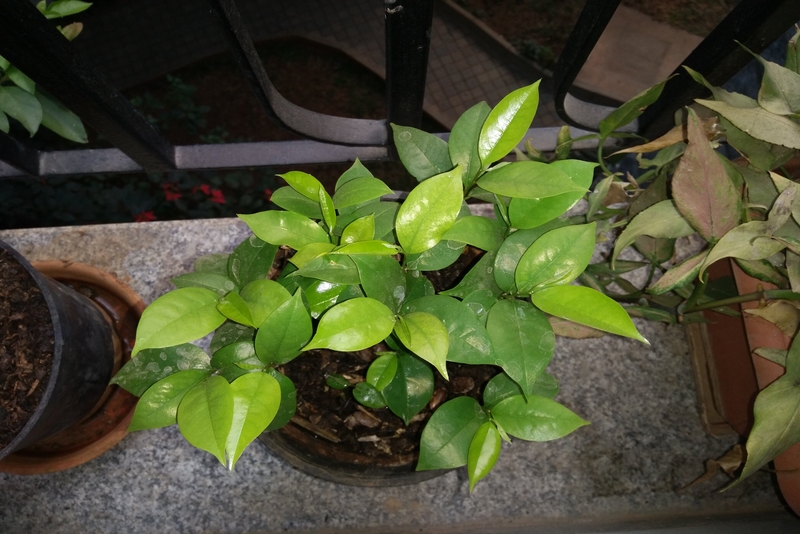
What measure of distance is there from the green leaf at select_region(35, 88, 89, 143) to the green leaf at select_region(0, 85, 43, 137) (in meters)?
0.09

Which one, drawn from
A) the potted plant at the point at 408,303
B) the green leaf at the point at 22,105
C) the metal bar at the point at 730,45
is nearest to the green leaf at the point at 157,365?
the potted plant at the point at 408,303

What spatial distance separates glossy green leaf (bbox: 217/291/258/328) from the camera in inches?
21.9

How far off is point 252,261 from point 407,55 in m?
0.31

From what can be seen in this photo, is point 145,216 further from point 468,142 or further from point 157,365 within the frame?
point 468,142

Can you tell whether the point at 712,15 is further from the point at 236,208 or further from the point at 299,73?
the point at 236,208

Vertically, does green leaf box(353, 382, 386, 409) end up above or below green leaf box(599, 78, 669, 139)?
below

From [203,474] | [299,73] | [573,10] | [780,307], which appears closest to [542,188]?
[780,307]

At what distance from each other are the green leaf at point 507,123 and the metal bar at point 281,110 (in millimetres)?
310

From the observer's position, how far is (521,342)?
1.77 feet

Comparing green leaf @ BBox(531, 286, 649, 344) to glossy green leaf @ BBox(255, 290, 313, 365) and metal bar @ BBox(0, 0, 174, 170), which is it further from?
metal bar @ BBox(0, 0, 174, 170)

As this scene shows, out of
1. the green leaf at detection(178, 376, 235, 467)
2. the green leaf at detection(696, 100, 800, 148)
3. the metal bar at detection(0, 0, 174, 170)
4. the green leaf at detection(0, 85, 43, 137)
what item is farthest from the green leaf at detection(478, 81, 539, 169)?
the green leaf at detection(0, 85, 43, 137)

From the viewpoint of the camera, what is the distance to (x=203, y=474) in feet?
3.17

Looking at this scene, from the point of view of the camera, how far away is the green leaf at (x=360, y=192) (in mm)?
586

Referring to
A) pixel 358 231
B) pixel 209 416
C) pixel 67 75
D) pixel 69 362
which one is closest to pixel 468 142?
pixel 358 231
